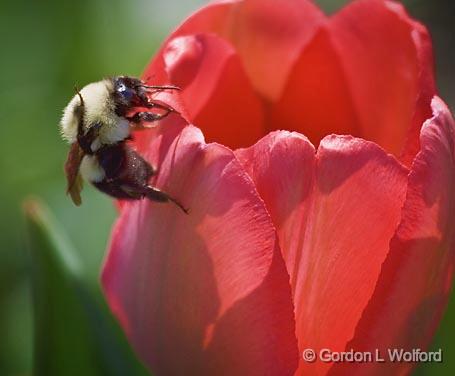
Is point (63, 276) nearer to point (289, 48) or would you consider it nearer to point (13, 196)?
point (289, 48)

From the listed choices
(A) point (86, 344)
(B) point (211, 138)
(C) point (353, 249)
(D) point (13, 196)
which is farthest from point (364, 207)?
(D) point (13, 196)

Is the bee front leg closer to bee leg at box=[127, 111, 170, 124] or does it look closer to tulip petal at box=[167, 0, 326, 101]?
bee leg at box=[127, 111, 170, 124]

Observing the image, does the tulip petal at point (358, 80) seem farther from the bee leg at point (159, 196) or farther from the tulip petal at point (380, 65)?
the bee leg at point (159, 196)

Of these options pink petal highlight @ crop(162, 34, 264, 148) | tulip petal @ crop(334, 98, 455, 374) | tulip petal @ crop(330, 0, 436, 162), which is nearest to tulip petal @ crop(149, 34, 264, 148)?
pink petal highlight @ crop(162, 34, 264, 148)

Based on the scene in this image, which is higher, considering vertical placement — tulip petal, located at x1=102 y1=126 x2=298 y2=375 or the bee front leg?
the bee front leg

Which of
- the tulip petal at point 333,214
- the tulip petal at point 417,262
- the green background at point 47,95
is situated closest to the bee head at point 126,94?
the tulip petal at point 333,214

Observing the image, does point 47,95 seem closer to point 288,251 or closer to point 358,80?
point 358,80
